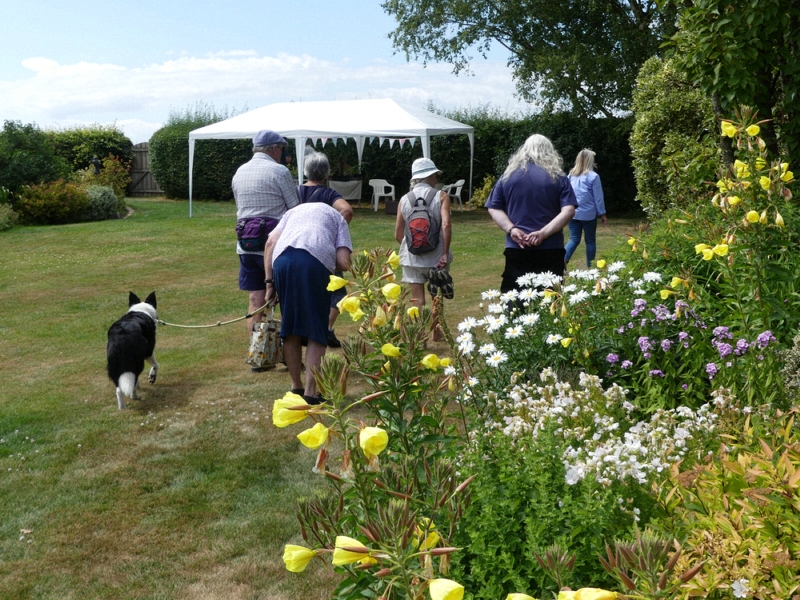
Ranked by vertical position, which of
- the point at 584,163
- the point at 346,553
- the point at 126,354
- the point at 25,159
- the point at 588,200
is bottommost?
the point at 126,354

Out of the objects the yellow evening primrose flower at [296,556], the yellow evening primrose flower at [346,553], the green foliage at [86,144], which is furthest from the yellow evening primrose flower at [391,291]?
the green foliage at [86,144]

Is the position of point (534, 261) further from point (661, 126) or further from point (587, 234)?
point (661, 126)

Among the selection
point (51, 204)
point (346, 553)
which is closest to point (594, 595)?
point (346, 553)

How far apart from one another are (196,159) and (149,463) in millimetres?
22545

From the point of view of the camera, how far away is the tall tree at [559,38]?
1892cm

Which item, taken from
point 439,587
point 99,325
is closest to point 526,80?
point 99,325

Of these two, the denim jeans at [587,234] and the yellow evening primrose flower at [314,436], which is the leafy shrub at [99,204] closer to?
the denim jeans at [587,234]

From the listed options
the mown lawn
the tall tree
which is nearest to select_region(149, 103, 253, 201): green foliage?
the tall tree

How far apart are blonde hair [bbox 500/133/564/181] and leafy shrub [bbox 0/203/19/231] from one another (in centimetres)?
1612

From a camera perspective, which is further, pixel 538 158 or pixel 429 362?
pixel 538 158

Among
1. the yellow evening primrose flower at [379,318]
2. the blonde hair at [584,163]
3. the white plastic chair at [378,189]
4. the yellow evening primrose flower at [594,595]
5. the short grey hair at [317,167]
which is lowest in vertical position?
the yellow evening primrose flower at [594,595]

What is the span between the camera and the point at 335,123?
17.3 m

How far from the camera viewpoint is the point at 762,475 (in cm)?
170

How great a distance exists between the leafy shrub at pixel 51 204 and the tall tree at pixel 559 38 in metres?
9.95
